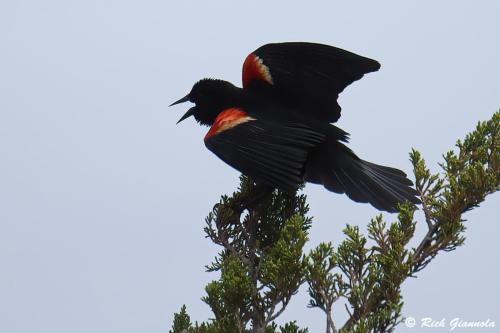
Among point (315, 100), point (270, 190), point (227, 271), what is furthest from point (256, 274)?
point (315, 100)

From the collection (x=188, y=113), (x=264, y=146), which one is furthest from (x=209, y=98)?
(x=264, y=146)

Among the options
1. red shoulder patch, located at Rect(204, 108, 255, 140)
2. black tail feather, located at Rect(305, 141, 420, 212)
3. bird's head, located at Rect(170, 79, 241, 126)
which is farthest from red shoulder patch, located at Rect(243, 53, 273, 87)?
black tail feather, located at Rect(305, 141, 420, 212)

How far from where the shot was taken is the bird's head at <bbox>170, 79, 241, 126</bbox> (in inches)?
214

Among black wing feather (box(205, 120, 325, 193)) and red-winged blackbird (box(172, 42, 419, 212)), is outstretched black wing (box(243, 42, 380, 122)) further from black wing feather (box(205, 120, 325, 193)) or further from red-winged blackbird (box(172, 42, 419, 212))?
black wing feather (box(205, 120, 325, 193))

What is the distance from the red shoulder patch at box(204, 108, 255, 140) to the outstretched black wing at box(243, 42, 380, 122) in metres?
0.36

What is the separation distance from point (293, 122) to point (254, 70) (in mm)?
692

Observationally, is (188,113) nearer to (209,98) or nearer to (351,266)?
(209,98)

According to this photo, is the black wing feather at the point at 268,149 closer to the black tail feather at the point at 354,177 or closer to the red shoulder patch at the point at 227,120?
the red shoulder patch at the point at 227,120

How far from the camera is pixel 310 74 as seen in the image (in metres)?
5.32

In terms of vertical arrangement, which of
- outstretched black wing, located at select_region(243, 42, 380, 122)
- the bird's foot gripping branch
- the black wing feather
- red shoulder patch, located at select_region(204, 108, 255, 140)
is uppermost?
outstretched black wing, located at select_region(243, 42, 380, 122)

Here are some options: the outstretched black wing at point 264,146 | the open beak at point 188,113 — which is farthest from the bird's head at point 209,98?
the outstretched black wing at point 264,146

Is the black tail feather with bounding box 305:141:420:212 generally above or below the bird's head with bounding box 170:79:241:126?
below

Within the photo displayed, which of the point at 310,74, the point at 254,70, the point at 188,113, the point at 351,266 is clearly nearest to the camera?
the point at 351,266

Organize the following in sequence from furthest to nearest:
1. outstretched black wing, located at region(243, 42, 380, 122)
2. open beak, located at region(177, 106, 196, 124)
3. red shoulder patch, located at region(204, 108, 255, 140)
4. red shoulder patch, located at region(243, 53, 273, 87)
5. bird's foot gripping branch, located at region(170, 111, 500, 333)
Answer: open beak, located at region(177, 106, 196, 124) → red shoulder patch, located at region(243, 53, 273, 87) → outstretched black wing, located at region(243, 42, 380, 122) → red shoulder patch, located at region(204, 108, 255, 140) → bird's foot gripping branch, located at region(170, 111, 500, 333)
